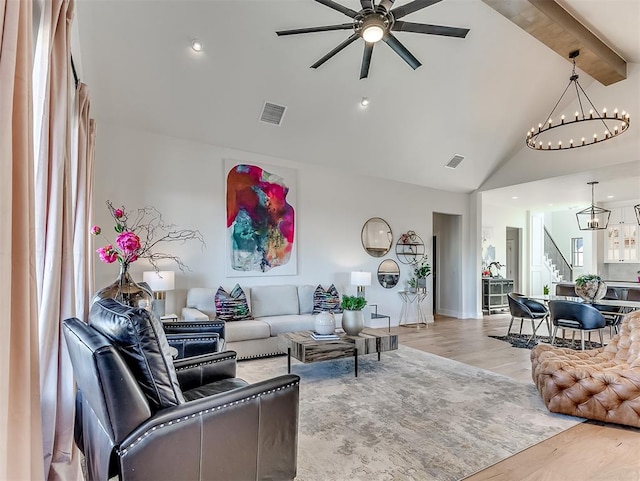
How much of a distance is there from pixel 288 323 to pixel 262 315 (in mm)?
556

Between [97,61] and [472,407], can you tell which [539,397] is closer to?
[472,407]

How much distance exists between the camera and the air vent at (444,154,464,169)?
6732mm

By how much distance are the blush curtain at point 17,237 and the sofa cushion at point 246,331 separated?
3097 millimetres

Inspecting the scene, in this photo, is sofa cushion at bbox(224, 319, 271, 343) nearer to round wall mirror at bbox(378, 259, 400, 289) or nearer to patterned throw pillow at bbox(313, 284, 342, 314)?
patterned throw pillow at bbox(313, 284, 342, 314)

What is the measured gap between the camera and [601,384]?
2820 millimetres

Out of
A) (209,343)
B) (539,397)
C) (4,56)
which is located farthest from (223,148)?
(539,397)

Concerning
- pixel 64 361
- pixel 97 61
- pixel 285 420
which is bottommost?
pixel 285 420

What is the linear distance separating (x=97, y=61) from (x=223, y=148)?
1.86 metres

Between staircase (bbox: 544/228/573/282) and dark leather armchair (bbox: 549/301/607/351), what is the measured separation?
6.37m

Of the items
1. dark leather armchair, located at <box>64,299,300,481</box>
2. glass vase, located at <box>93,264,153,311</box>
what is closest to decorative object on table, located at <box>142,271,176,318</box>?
glass vase, located at <box>93,264,153,311</box>

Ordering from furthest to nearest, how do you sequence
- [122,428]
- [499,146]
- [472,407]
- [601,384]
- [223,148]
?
[499,146] → [223,148] → [472,407] → [601,384] → [122,428]

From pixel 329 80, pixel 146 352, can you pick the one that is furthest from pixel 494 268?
pixel 146 352

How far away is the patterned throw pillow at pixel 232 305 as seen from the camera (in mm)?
4691

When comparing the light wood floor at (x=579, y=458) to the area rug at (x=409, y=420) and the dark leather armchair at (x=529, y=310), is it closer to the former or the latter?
the area rug at (x=409, y=420)
